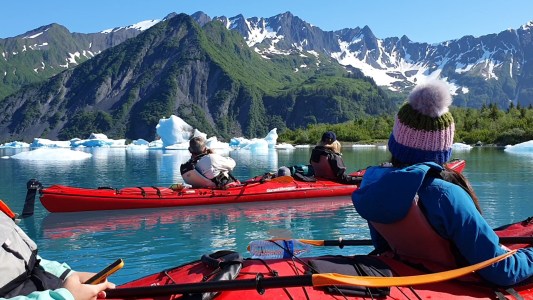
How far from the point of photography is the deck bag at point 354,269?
350cm

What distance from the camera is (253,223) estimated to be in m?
12.1

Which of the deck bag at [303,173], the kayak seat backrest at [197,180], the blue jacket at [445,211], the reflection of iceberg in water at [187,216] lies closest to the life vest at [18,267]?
the blue jacket at [445,211]

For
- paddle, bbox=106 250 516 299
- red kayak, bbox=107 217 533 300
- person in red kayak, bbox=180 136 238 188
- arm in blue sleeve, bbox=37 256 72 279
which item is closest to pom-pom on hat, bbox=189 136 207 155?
person in red kayak, bbox=180 136 238 188

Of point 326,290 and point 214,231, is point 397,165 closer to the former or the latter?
point 326,290

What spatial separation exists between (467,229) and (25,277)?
2.78 metres

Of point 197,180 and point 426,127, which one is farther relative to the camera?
point 197,180

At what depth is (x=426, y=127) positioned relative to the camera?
3736 mm

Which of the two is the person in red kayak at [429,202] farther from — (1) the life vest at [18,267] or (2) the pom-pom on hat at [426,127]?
(1) the life vest at [18,267]

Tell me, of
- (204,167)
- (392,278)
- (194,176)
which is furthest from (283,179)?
(392,278)

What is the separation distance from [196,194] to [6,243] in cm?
1129

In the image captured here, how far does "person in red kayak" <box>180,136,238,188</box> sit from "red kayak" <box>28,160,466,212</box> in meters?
0.32

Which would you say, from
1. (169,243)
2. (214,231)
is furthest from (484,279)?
(214,231)

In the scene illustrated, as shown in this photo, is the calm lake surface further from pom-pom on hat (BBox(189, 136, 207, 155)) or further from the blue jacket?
the blue jacket

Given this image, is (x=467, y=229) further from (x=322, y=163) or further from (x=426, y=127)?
(x=322, y=163)
